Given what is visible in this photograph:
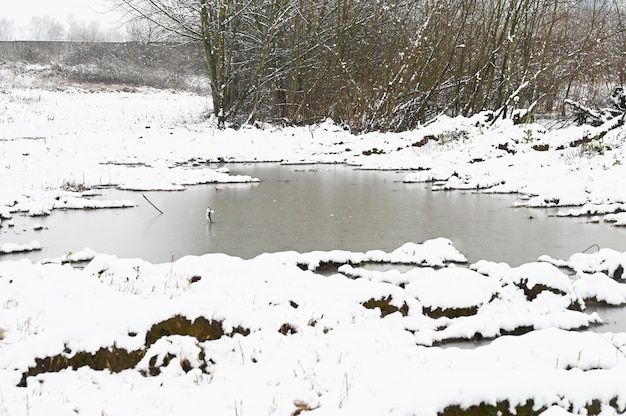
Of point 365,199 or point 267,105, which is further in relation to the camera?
point 267,105

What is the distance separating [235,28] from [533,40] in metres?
10.1

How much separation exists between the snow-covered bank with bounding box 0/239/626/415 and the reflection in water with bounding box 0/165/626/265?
1174 mm

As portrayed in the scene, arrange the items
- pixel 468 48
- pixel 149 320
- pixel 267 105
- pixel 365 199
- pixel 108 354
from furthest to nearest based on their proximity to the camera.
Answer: pixel 267 105, pixel 468 48, pixel 365 199, pixel 149 320, pixel 108 354

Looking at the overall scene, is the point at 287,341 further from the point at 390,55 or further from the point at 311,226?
the point at 390,55

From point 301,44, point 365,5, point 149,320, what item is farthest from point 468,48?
point 149,320

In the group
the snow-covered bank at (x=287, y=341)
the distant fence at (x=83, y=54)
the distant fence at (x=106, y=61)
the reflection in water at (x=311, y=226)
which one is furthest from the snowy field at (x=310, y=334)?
the distant fence at (x=83, y=54)

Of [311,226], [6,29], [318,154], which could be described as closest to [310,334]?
[311,226]

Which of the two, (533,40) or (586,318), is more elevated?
(533,40)

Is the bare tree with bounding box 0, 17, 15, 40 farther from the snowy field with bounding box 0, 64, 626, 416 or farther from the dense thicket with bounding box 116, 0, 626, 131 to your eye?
the snowy field with bounding box 0, 64, 626, 416

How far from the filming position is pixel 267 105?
2056cm

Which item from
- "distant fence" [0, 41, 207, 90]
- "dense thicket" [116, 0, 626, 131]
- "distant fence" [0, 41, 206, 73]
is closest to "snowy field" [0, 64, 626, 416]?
"dense thicket" [116, 0, 626, 131]

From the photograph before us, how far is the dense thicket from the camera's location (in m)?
16.1

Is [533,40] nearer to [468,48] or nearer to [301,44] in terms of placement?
[468,48]

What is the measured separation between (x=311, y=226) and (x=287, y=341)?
3480 mm
